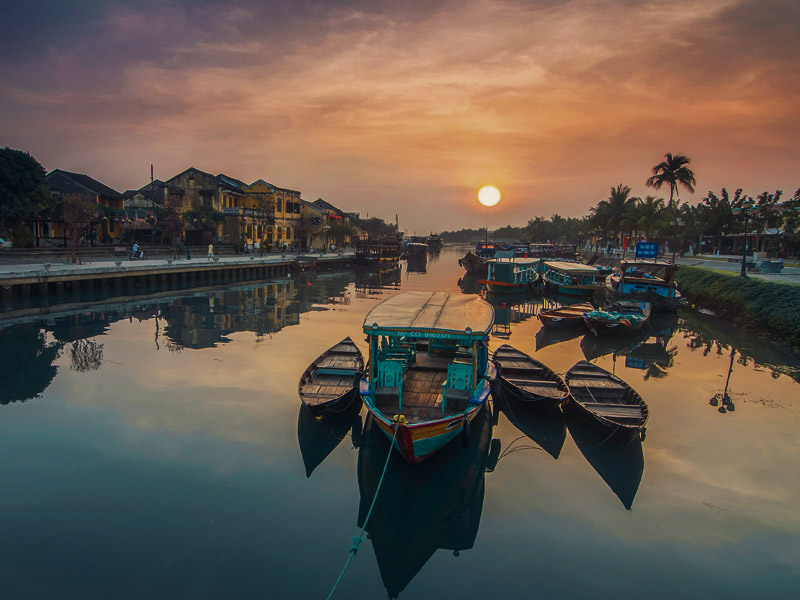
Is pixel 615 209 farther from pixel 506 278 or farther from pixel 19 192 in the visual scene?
pixel 19 192

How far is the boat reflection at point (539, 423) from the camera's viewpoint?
12.1 meters

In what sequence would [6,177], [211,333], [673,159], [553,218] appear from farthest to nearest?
[553,218] → [673,159] → [6,177] → [211,333]

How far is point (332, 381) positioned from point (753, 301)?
1052 inches

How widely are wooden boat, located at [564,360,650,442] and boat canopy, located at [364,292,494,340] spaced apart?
3666mm

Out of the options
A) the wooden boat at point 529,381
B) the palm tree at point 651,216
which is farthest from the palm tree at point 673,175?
the wooden boat at point 529,381

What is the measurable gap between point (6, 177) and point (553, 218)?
134m

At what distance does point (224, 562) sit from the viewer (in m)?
7.67

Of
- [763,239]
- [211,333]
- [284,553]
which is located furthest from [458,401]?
[763,239]

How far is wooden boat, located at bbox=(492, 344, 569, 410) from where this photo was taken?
43.3 ft

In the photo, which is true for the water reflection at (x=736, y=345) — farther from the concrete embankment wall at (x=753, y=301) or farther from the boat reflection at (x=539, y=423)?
the boat reflection at (x=539, y=423)

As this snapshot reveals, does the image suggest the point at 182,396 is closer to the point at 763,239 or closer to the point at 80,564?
the point at 80,564

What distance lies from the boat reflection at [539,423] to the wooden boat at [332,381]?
453cm

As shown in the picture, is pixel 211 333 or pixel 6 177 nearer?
pixel 211 333

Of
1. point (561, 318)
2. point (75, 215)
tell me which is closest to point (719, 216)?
point (561, 318)
